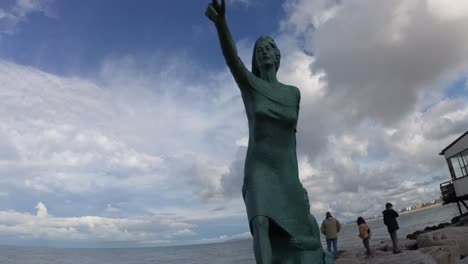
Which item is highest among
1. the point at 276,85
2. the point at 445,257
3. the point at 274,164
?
the point at 276,85

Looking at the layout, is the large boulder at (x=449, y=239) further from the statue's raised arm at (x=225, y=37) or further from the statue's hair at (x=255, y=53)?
the statue's raised arm at (x=225, y=37)

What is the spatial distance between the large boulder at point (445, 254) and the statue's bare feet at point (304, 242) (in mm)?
7256

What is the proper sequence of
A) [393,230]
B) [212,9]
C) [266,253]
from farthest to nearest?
[393,230] < [212,9] < [266,253]

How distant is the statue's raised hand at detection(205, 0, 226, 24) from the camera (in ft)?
14.1

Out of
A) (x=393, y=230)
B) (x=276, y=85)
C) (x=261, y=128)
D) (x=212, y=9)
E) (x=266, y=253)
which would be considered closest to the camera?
(x=266, y=253)

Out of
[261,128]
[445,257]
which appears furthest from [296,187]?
[445,257]

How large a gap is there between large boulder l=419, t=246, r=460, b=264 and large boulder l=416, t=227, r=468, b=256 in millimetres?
428

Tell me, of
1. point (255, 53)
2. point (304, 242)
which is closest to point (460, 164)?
point (255, 53)

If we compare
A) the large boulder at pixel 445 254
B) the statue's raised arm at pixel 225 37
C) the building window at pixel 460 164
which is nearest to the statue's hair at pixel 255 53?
the statue's raised arm at pixel 225 37

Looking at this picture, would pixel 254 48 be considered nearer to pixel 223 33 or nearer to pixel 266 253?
pixel 223 33

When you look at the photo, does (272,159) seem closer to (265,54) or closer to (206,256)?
(265,54)

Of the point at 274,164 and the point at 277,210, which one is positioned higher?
the point at 274,164

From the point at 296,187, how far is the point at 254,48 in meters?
1.85

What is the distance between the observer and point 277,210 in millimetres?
4340
